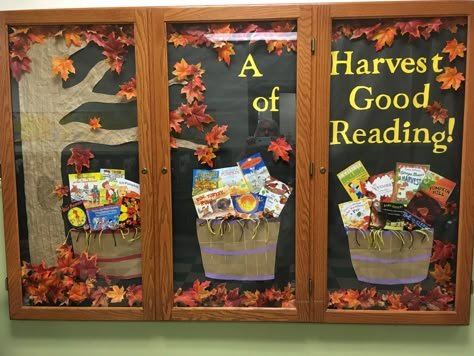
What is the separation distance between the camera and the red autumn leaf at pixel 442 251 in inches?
69.9

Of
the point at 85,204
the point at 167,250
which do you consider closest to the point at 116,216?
the point at 85,204

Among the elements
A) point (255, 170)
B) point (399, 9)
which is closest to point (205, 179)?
point (255, 170)

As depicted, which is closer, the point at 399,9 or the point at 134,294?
the point at 399,9

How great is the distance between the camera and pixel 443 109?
1.72 m

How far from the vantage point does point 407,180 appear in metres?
1.76

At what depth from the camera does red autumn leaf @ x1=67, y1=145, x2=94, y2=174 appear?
1.81m

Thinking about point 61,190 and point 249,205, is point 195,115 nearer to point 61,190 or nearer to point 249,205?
point 249,205

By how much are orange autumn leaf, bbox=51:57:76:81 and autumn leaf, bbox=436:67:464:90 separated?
5.29 ft

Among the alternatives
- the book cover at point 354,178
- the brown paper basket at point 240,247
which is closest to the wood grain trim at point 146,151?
the brown paper basket at point 240,247

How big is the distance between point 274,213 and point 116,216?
2.38 ft

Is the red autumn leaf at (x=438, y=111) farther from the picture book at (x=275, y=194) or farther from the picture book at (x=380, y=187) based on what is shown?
the picture book at (x=275, y=194)

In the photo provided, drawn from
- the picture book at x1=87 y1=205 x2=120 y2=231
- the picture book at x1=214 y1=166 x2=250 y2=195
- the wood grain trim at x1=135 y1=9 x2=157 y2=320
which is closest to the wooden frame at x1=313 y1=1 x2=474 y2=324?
the picture book at x1=214 y1=166 x2=250 y2=195

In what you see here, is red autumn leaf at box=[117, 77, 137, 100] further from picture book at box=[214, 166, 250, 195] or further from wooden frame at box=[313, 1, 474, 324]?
wooden frame at box=[313, 1, 474, 324]

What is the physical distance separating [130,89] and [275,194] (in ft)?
2.63
